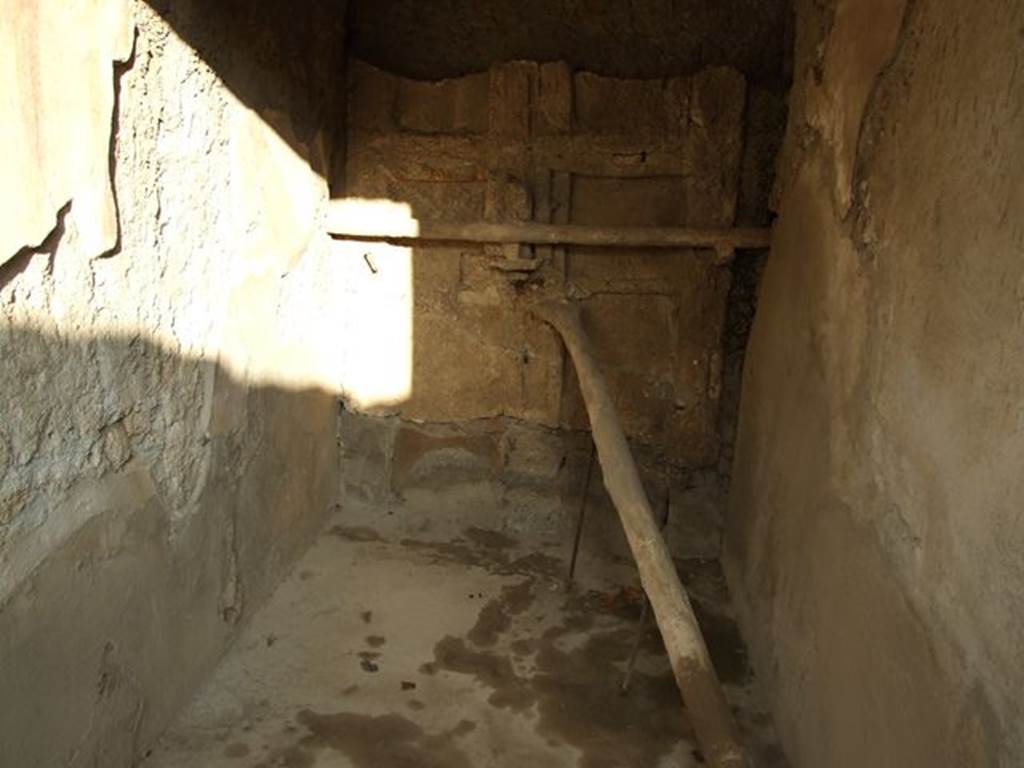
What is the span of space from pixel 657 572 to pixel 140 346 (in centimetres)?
164

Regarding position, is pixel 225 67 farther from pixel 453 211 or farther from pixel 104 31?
pixel 453 211

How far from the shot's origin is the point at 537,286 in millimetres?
3596

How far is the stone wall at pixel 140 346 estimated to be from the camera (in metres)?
1.75

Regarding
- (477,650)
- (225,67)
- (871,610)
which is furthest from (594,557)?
(225,67)

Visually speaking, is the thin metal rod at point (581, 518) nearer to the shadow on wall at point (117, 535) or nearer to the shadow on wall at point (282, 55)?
the shadow on wall at point (117, 535)

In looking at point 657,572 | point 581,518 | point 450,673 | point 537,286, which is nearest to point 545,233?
point 537,286

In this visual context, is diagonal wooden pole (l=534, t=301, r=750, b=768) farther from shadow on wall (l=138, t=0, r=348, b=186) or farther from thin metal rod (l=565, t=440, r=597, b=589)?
shadow on wall (l=138, t=0, r=348, b=186)

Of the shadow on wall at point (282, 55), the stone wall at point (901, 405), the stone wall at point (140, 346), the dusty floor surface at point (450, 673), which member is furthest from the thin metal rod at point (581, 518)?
the shadow on wall at point (282, 55)

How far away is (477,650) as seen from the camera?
9.68ft

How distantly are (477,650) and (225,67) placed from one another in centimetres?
202

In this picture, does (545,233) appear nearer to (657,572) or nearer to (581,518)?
(581,518)

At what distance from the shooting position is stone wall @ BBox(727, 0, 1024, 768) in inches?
53.0

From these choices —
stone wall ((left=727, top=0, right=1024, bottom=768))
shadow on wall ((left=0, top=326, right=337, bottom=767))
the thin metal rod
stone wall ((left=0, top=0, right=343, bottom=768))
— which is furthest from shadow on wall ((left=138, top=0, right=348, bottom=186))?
stone wall ((left=727, top=0, right=1024, bottom=768))

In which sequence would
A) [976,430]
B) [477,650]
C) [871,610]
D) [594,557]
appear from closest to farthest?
[976,430], [871,610], [477,650], [594,557]
